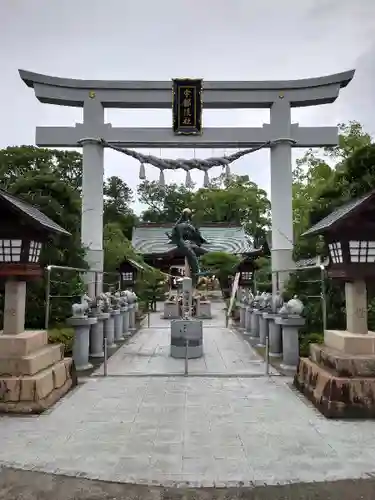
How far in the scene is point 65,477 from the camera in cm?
390

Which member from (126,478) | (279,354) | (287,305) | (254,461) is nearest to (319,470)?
(254,461)

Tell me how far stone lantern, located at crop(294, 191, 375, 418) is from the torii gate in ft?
30.3

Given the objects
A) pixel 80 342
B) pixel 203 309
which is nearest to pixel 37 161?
pixel 203 309

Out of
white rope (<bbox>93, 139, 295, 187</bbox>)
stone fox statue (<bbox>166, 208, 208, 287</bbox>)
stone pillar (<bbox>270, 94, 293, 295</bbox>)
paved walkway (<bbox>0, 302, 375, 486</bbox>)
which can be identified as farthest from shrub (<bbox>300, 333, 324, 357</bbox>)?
white rope (<bbox>93, 139, 295, 187</bbox>)

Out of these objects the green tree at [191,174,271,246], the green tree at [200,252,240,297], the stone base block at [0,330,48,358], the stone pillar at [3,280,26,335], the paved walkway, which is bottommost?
the paved walkway

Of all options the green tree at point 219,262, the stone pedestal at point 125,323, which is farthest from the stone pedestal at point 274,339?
the green tree at point 219,262

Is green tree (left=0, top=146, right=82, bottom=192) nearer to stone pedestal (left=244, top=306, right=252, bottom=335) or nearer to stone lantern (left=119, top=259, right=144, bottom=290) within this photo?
stone lantern (left=119, top=259, right=144, bottom=290)

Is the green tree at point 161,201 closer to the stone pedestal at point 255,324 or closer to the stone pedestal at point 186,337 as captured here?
the stone pedestal at point 255,324

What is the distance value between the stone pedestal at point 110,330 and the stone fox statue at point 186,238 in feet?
9.08

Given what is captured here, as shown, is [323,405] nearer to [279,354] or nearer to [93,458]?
[93,458]

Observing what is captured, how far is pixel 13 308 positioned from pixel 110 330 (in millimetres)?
5948

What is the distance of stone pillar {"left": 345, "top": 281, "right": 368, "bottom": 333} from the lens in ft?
20.5

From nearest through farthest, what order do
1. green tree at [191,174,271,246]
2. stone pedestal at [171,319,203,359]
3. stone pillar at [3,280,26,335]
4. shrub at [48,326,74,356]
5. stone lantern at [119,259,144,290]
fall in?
stone pillar at [3,280,26,335]
shrub at [48,326,74,356]
stone pedestal at [171,319,203,359]
stone lantern at [119,259,144,290]
green tree at [191,174,271,246]

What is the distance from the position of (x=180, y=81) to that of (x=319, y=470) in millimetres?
14367
